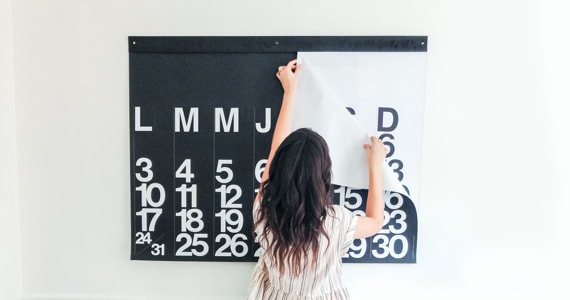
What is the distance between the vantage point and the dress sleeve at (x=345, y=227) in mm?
993

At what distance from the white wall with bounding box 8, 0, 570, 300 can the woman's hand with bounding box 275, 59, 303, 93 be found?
0.35 ft

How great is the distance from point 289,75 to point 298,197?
421 millimetres

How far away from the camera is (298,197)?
0.92m

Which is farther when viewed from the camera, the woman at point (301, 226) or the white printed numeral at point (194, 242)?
the white printed numeral at point (194, 242)

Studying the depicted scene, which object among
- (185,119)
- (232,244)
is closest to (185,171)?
(185,119)

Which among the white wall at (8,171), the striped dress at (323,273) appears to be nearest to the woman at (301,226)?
the striped dress at (323,273)

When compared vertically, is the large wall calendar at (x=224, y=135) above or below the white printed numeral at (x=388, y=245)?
A: above

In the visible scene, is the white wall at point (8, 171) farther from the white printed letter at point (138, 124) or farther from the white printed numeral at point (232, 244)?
the white printed numeral at point (232, 244)

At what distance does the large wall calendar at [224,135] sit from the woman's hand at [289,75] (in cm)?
2

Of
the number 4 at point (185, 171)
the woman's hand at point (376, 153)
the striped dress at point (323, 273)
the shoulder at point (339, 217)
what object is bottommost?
the striped dress at point (323, 273)

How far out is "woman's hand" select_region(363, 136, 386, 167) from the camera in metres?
1.16

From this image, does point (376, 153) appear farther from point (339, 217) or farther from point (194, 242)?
point (194, 242)

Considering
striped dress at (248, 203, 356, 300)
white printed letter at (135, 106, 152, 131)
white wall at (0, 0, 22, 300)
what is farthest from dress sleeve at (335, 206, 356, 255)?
white wall at (0, 0, 22, 300)

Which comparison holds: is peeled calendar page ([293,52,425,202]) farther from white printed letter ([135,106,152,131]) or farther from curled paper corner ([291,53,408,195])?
white printed letter ([135,106,152,131])
